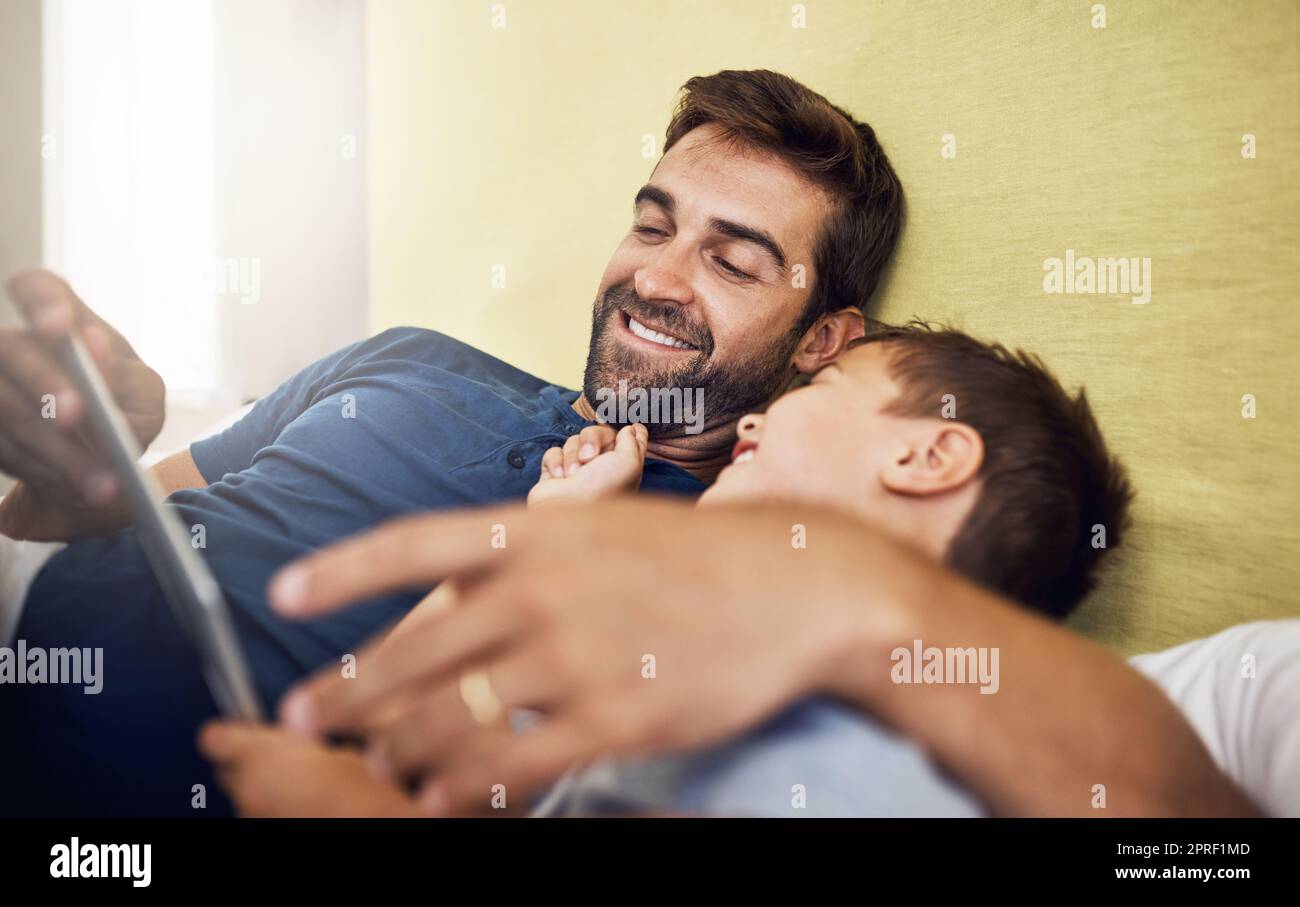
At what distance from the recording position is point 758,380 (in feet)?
2.60

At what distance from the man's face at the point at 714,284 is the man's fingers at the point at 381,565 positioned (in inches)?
17.5

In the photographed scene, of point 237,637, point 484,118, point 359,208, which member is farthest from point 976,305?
point 359,208

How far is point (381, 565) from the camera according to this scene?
0.35 m

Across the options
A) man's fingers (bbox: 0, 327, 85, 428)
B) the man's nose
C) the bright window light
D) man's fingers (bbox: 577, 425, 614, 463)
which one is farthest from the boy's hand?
the bright window light

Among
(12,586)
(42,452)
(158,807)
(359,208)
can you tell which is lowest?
(158,807)

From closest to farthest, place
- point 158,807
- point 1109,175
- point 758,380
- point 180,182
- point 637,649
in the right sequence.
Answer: point 637,649 < point 158,807 < point 1109,175 < point 758,380 < point 180,182

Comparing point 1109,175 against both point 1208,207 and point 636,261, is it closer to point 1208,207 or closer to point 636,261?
point 1208,207

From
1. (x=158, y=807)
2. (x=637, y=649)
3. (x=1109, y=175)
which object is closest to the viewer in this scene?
(x=637, y=649)

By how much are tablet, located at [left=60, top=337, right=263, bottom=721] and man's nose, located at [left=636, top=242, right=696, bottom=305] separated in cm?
44

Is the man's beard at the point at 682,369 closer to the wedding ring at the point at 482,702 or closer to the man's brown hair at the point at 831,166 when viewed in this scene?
the man's brown hair at the point at 831,166

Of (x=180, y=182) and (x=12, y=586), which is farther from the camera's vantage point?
(x=180, y=182)

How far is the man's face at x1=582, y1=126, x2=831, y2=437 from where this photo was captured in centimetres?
76

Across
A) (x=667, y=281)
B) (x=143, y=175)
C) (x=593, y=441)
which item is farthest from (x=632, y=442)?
(x=143, y=175)

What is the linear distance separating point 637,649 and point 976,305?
0.50 meters
